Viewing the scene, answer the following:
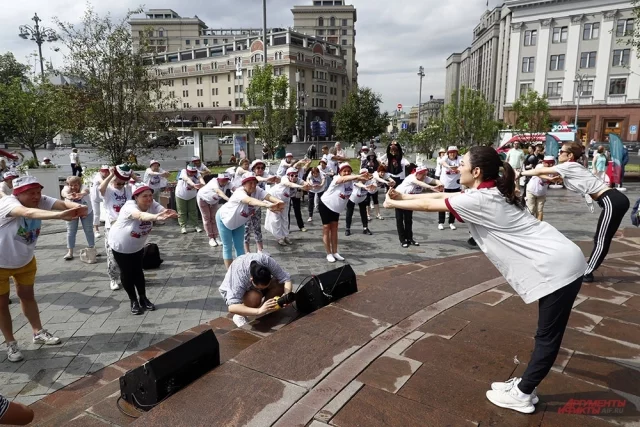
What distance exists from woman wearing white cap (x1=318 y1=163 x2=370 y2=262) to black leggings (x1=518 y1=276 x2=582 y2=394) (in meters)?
5.09

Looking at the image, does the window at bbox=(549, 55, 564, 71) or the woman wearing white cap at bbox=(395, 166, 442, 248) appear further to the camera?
the window at bbox=(549, 55, 564, 71)

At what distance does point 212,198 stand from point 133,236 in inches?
145

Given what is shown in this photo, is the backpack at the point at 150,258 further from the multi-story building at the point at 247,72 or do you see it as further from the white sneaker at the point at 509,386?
the multi-story building at the point at 247,72

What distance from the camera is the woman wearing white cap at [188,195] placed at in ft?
32.8

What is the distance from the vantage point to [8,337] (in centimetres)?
443

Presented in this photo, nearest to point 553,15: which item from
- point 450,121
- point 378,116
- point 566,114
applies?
point 566,114

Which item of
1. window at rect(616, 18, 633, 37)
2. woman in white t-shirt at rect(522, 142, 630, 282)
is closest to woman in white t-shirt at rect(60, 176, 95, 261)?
woman in white t-shirt at rect(522, 142, 630, 282)

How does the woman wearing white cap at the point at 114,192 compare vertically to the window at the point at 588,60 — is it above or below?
below

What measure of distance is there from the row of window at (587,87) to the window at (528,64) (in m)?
1.73

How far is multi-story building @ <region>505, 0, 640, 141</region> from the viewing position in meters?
48.8

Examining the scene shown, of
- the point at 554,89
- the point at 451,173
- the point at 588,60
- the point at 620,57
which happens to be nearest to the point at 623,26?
the point at 620,57

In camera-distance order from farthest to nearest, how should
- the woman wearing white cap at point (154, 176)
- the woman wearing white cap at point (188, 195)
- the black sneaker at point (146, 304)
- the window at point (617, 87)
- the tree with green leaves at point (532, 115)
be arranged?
the window at point (617, 87) → the tree with green leaves at point (532, 115) → the woman wearing white cap at point (154, 176) → the woman wearing white cap at point (188, 195) → the black sneaker at point (146, 304)

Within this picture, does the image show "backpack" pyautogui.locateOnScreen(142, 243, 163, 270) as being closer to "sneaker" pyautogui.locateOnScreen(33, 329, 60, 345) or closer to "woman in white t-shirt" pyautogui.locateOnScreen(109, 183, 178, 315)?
"woman in white t-shirt" pyautogui.locateOnScreen(109, 183, 178, 315)

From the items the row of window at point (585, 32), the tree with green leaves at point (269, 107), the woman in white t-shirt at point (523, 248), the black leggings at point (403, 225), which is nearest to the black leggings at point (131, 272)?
the woman in white t-shirt at point (523, 248)
